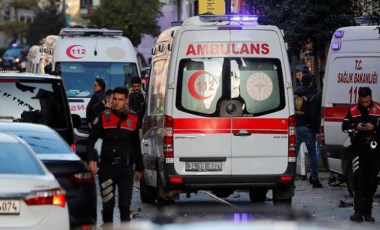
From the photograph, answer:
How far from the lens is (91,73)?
2622cm

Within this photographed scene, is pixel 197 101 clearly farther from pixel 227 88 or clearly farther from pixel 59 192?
pixel 59 192

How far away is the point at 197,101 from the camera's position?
1534cm

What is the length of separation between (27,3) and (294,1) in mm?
81438

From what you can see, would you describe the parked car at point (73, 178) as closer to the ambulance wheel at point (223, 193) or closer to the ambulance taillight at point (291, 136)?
the ambulance taillight at point (291, 136)

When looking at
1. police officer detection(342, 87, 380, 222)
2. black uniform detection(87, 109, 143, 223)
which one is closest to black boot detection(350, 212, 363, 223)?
police officer detection(342, 87, 380, 222)

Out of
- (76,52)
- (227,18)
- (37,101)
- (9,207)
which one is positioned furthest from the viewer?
(76,52)

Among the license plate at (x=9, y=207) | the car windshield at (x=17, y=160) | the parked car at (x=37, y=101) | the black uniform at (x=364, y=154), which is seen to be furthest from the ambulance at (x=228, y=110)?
the license plate at (x=9, y=207)

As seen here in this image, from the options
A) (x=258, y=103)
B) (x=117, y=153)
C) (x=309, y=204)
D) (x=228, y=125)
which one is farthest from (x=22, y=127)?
(x=309, y=204)

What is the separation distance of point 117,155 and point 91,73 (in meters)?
13.8

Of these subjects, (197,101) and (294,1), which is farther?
(294,1)

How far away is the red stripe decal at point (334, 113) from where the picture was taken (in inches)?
714

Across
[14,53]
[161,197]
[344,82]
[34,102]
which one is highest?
[34,102]

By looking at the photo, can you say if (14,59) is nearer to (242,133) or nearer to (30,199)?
(242,133)

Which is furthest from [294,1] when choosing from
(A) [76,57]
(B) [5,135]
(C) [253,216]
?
(C) [253,216]
